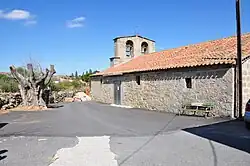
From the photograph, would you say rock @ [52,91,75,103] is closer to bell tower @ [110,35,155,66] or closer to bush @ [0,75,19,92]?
bush @ [0,75,19,92]

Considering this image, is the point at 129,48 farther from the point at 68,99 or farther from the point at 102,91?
the point at 68,99

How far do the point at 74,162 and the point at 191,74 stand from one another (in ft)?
38.8

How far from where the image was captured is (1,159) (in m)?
6.21

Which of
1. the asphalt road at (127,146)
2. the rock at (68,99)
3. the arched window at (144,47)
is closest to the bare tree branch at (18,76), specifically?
the asphalt road at (127,146)

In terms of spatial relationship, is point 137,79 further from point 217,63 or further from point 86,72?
A: point 86,72

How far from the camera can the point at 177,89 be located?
1736 centimetres

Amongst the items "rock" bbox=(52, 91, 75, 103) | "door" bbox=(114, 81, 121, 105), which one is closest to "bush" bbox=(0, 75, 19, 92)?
"rock" bbox=(52, 91, 75, 103)

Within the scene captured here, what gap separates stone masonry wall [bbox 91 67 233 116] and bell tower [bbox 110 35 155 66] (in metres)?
6.49

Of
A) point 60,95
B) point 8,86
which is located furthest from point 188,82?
point 60,95

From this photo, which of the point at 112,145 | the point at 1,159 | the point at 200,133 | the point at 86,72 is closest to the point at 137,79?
the point at 200,133

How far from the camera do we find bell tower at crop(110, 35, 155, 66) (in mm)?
31828

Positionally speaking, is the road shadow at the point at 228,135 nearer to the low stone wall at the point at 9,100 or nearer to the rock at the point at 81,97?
the low stone wall at the point at 9,100

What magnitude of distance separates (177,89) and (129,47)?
16.5 m

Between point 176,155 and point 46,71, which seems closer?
point 176,155
